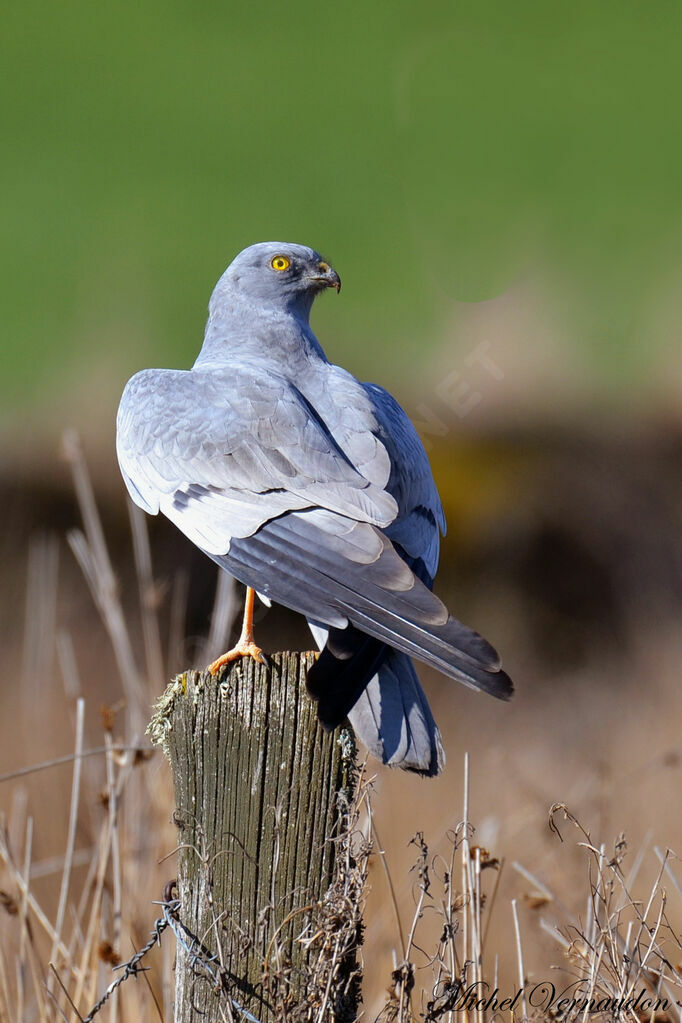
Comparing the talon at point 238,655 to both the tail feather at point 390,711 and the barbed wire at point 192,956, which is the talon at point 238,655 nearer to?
the tail feather at point 390,711

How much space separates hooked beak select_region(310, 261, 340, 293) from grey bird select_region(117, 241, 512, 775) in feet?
0.53

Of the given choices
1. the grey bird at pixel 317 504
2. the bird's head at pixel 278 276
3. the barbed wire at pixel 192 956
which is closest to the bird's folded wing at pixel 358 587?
the grey bird at pixel 317 504

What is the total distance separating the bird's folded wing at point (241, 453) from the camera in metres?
2.56

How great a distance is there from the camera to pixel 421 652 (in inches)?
79.9

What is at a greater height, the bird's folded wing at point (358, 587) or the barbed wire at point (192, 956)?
the bird's folded wing at point (358, 587)

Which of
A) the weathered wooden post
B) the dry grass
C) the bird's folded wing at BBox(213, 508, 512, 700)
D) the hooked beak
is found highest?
the hooked beak

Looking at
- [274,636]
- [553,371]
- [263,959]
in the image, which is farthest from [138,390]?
[553,371]

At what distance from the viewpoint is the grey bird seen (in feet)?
6.97

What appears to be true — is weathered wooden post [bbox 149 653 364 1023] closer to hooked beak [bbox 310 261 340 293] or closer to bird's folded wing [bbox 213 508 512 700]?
bird's folded wing [bbox 213 508 512 700]

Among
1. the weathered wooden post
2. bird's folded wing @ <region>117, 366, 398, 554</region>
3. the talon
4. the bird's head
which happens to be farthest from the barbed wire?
the bird's head

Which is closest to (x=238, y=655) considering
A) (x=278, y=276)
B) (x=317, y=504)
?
(x=317, y=504)

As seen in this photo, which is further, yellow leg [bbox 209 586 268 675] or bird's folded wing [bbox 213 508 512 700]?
yellow leg [bbox 209 586 268 675]

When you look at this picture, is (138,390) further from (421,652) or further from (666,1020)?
(666,1020)

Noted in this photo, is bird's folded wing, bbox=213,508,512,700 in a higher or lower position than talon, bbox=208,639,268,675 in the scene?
higher
